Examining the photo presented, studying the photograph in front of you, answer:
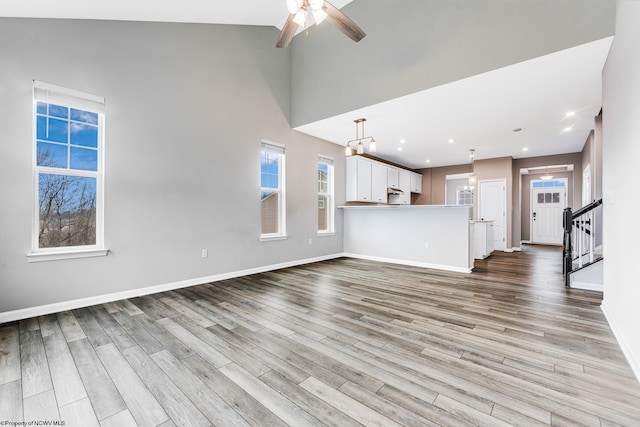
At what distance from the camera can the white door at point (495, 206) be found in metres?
7.59

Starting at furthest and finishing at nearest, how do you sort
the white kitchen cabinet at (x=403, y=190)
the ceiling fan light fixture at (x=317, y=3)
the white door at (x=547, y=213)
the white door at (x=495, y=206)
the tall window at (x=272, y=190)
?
the white door at (x=547, y=213) → the white kitchen cabinet at (x=403, y=190) → the white door at (x=495, y=206) → the tall window at (x=272, y=190) → the ceiling fan light fixture at (x=317, y=3)

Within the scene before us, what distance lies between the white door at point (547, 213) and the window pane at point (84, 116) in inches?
462

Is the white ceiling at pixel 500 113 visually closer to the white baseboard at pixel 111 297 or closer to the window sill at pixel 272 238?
the window sill at pixel 272 238

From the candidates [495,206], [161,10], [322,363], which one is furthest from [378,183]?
[322,363]

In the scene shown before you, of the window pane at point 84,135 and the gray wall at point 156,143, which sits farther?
the window pane at point 84,135

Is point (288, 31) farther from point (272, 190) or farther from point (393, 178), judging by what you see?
point (393, 178)

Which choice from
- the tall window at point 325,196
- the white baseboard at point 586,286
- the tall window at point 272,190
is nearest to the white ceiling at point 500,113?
the tall window at point 325,196

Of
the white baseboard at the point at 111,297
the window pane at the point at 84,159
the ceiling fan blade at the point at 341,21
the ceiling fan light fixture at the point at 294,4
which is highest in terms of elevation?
the ceiling fan blade at the point at 341,21

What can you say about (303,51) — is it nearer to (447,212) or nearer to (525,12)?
(525,12)

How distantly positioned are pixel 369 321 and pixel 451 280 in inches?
86.3

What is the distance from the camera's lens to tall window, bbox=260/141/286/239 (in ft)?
16.2

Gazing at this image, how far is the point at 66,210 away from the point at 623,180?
5.32 meters

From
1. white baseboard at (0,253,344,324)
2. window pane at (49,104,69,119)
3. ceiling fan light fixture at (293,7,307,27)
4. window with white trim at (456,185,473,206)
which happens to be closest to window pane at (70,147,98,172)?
window pane at (49,104,69,119)

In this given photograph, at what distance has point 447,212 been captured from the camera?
503 centimetres
